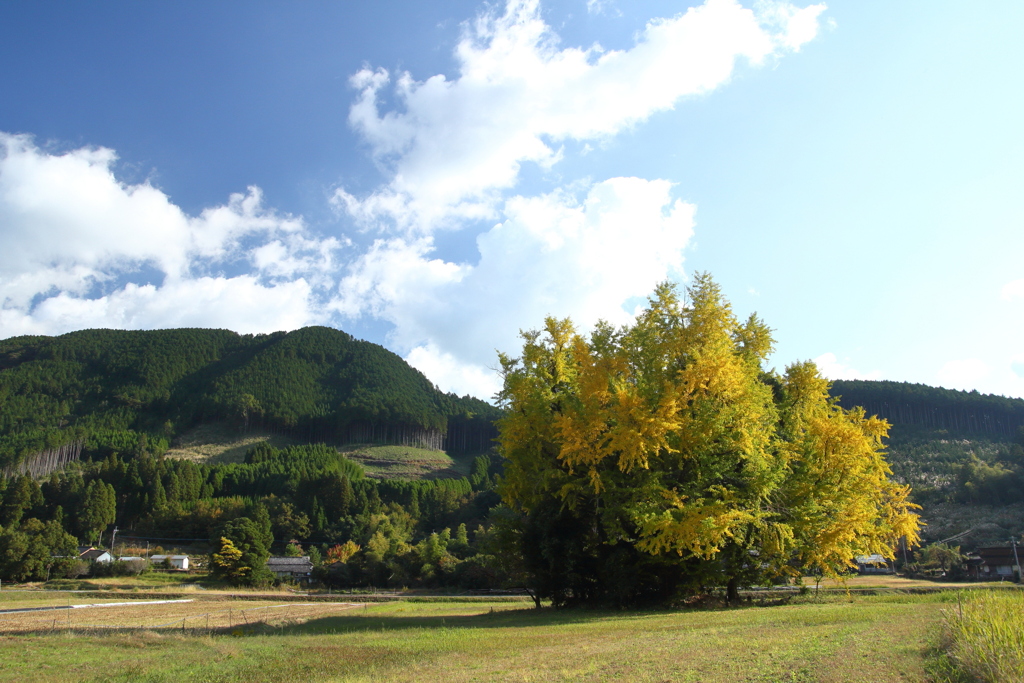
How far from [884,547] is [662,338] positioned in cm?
1105

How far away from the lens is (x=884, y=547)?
21.7m

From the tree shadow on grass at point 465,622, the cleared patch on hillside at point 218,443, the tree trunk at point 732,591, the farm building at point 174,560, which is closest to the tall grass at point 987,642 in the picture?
the tree shadow on grass at point 465,622

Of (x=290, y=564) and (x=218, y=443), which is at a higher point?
(x=218, y=443)

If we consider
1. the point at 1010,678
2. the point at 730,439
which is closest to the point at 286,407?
the point at 730,439

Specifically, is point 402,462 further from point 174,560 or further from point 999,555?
point 999,555

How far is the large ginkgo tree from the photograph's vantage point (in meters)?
19.2

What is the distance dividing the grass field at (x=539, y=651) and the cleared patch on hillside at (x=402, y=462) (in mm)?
126169

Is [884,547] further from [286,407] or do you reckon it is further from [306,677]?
[286,407]

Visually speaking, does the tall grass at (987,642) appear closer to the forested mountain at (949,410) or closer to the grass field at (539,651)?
the grass field at (539,651)

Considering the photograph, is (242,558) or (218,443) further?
(218,443)

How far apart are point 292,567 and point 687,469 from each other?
6170cm

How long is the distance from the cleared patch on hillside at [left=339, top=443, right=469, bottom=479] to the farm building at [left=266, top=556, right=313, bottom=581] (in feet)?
226

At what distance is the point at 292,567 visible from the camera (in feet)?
227

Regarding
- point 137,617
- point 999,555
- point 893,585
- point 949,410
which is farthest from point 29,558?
point 949,410
